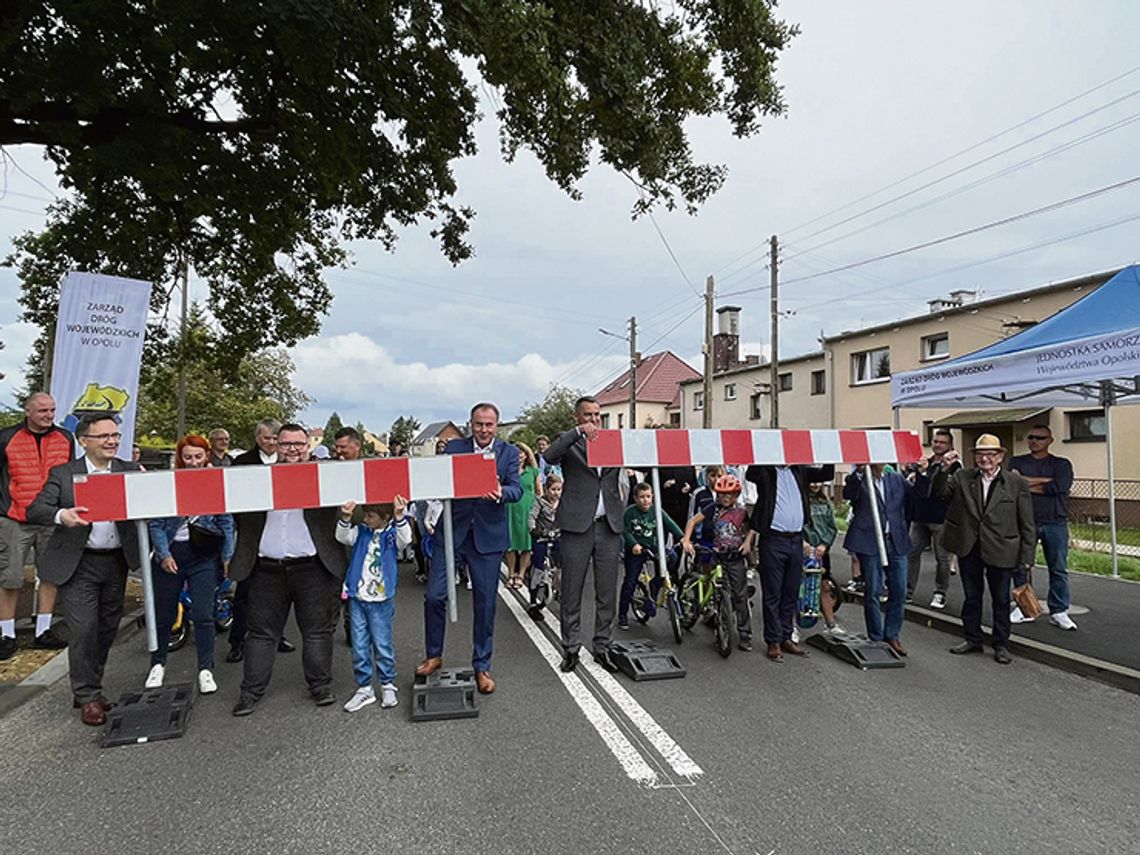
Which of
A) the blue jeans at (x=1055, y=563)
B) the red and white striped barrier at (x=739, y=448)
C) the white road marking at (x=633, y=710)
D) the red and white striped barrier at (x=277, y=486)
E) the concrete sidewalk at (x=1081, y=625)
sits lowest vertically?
the white road marking at (x=633, y=710)

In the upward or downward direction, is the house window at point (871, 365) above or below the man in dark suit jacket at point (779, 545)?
above

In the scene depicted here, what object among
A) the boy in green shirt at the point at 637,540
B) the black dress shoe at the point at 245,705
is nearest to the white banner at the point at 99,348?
the black dress shoe at the point at 245,705

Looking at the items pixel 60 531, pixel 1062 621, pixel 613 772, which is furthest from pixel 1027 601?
pixel 60 531

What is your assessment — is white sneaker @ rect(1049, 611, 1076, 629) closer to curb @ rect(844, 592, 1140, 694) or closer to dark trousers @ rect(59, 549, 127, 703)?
curb @ rect(844, 592, 1140, 694)

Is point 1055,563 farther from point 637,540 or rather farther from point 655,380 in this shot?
point 655,380

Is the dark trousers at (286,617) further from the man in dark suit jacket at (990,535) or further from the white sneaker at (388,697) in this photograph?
the man in dark suit jacket at (990,535)

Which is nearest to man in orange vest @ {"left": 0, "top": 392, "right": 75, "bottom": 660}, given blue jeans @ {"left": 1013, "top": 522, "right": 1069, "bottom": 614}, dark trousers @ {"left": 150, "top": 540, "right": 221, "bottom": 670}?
dark trousers @ {"left": 150, "top": 540, "right": 221, "bottom": 670}

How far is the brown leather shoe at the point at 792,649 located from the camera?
6.14 m

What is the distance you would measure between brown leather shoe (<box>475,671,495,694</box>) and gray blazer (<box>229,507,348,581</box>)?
124 centimetres

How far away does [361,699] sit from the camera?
4.77 metres

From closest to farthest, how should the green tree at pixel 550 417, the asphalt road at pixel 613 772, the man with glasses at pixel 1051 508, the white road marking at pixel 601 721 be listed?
the asphalt road at pixel 613 772
the white road marking at pixel 601 721
the man with glasses at pixel 1051 508
the green tree at pixel 550 417

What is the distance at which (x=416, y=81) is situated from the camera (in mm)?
7539

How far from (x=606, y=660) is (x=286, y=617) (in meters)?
2.50

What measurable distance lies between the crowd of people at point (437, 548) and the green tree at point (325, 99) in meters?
3.13
